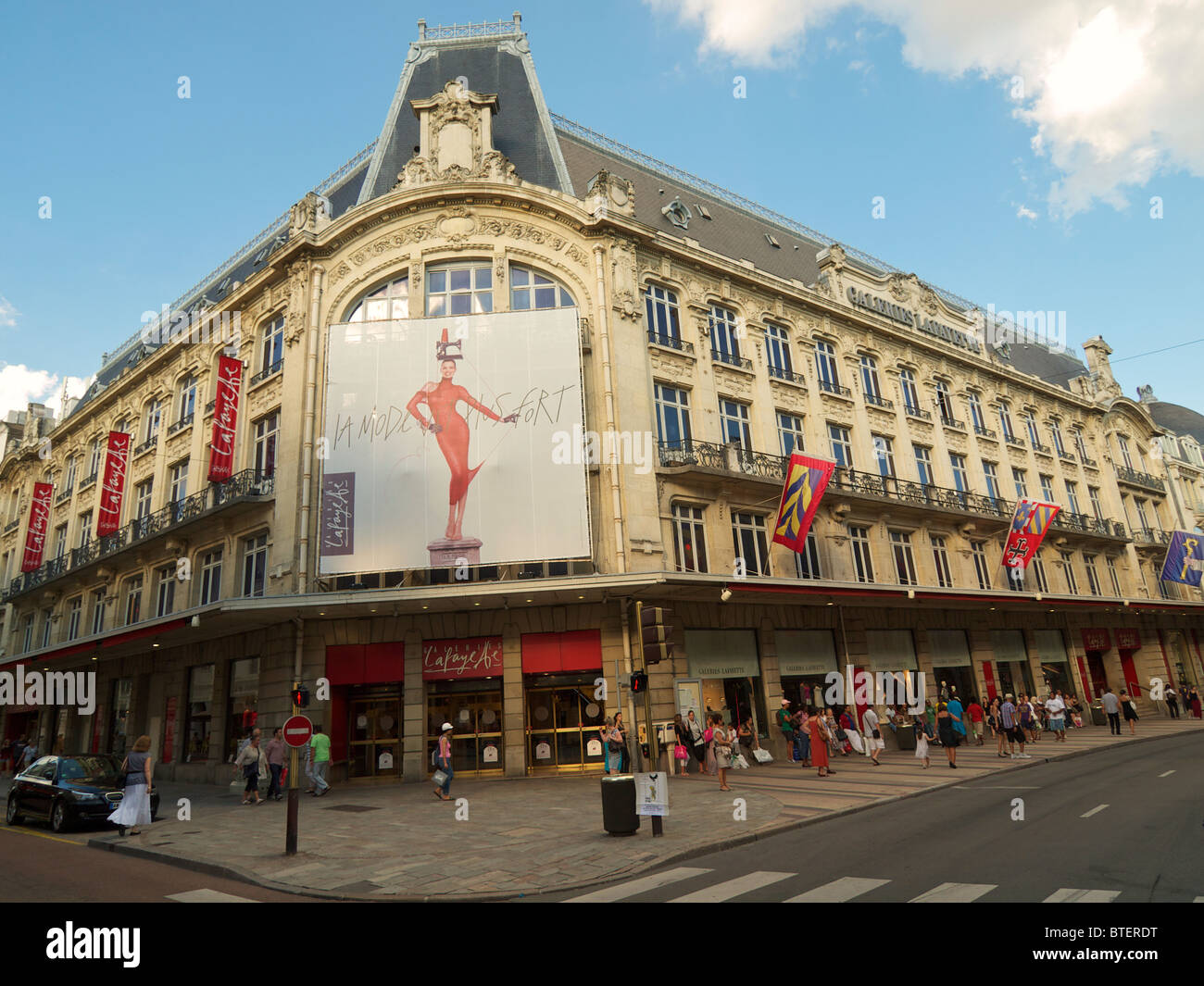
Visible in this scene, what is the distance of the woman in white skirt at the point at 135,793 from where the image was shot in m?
12.9

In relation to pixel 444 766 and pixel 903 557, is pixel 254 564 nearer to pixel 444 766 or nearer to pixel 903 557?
pixel 444 766

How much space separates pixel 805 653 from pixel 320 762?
15.7 meters

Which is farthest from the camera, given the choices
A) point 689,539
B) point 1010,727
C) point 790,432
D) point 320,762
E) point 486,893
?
point 790,432

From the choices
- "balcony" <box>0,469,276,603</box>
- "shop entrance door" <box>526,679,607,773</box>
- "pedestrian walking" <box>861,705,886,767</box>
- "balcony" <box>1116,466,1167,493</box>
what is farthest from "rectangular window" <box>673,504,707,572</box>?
"balcony" <box>1116,466,1167,493</box>

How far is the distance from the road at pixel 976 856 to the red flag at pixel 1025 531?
58.5ft

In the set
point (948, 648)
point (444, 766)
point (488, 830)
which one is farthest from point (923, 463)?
point (488, 830)

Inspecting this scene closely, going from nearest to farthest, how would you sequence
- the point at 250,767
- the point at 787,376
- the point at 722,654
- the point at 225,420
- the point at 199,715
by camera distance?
the point at 250,767 → the point at 722,654 → the point at 225,420 → the point at 199,715 → the point at 787,376

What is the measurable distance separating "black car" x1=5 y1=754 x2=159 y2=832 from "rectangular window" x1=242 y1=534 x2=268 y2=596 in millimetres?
8155

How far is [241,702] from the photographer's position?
76.3 ft

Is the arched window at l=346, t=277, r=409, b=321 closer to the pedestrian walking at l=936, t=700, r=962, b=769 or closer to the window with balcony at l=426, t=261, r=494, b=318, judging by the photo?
the window with balcony at l=426, t=261, r=494, b=318

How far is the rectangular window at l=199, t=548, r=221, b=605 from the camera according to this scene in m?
25.8
